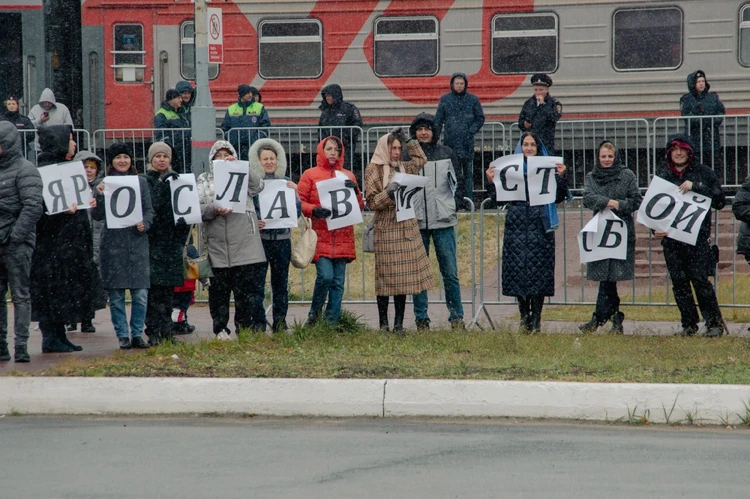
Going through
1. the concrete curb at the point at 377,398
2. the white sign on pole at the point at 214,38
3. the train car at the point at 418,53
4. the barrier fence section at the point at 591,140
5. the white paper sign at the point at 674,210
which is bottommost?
the concrete curb at the point at 377,398

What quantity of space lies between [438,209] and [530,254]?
0.91 meters

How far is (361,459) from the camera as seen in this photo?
6.62 m

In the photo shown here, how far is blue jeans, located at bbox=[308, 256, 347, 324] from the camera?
34.7ft

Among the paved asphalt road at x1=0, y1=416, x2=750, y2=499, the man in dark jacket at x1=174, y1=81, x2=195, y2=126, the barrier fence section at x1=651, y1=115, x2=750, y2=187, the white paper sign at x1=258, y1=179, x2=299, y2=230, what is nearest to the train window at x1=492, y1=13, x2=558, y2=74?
the barrier fence section at x1=651, y1=115, x2=750, y2=187

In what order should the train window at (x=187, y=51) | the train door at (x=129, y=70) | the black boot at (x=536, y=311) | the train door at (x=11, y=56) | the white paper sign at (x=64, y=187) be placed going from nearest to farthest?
the white paper sign at (x=64, y=187), the black boot at (x=536, y=311), the train window at (x=187, y=51), the train door at (x=129, y=70), the train door at (x=11, y=56)

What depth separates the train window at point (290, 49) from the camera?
60.2 ft

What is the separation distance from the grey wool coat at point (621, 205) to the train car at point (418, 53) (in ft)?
22.9

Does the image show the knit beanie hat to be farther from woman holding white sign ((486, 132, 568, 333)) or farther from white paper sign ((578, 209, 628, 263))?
white paper sign ((578, 209, 628, 263))

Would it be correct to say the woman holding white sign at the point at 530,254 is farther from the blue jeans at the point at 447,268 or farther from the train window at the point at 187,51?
the train window at the point at 187,51

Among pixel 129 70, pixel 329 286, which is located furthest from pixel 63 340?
pixel 129 70

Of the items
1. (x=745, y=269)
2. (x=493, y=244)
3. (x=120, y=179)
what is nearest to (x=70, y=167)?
(x=120, y=179)

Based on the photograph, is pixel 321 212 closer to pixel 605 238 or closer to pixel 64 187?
pixel 64 187

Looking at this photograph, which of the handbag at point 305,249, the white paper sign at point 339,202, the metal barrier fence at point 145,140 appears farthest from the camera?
the metal barrier fence at point 145,140

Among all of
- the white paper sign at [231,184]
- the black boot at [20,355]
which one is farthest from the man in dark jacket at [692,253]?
the black boot at [20,355]
